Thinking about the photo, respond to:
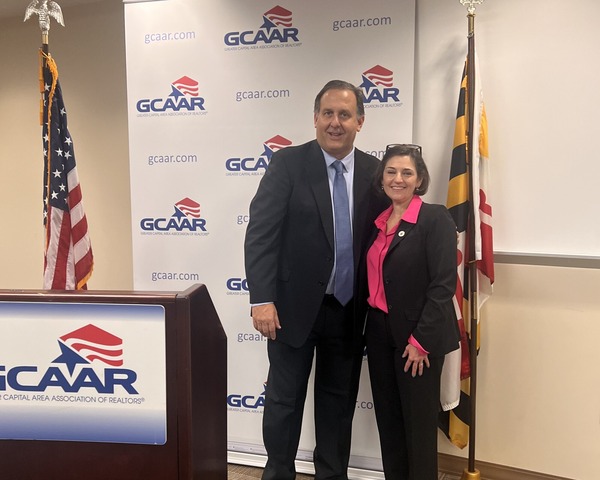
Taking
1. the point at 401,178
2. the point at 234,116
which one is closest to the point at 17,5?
the point at 234,116

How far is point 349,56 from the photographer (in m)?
2.42

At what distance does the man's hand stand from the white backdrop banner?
66 cm

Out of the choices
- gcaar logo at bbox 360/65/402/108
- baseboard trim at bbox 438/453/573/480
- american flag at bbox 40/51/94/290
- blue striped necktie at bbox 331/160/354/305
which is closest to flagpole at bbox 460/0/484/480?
baseboard trim at bbox 438/453/573/480

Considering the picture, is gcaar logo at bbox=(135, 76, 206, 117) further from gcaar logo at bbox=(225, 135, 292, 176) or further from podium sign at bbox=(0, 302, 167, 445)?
podium sign at bbox=(0, 302, 167, 445)

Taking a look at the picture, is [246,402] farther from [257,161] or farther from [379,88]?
[379,88]

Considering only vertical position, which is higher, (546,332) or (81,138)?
(81,138)

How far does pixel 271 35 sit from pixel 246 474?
2155 millimetres

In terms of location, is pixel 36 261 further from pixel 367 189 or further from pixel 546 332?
pixel 546 332

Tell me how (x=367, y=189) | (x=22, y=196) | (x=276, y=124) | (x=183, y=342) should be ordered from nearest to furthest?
(x=183, y=342)
(x=367, y=189)
(x=276, y=124)
(x=22, y=196)

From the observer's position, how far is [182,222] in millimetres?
2697

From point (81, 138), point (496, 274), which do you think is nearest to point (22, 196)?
point (81, 138)

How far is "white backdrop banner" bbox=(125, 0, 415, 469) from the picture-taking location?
7.86 feet

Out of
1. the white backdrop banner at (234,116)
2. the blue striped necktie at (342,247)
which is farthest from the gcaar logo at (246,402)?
the blue striped necktie at (342,247)

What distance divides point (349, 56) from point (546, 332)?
5.07 feet
